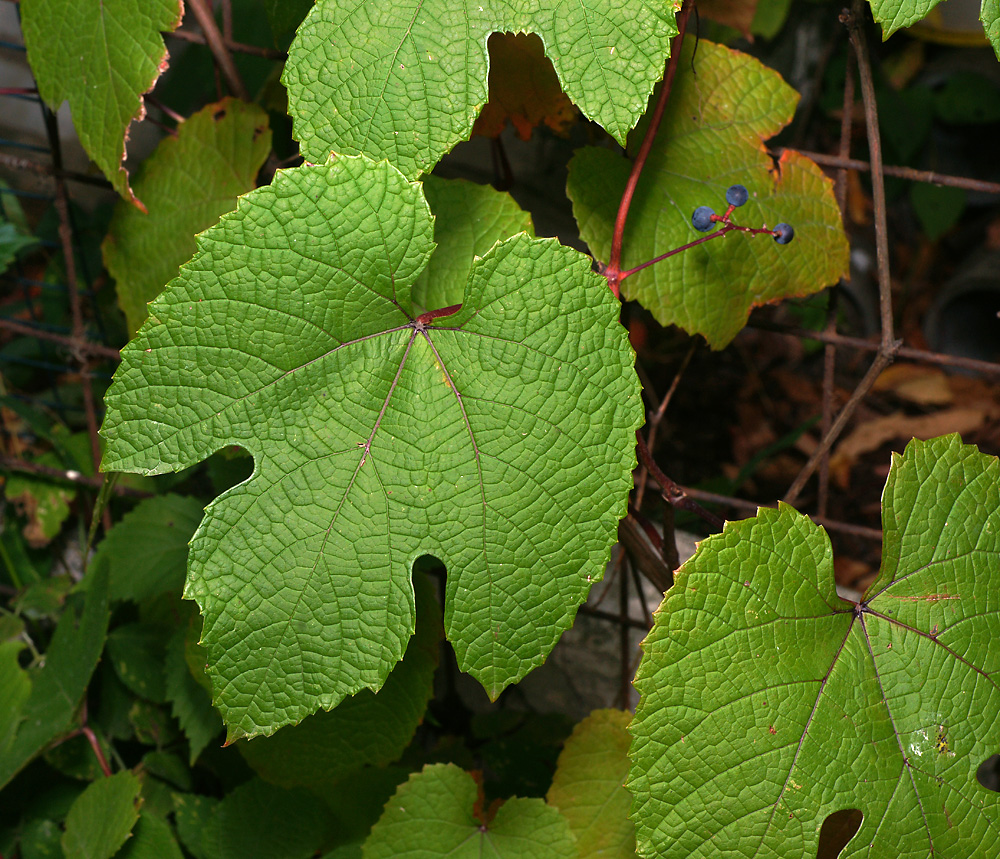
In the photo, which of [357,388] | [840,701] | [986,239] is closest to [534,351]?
[357,388]

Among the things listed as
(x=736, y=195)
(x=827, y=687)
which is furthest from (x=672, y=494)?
(x=736, y=195)

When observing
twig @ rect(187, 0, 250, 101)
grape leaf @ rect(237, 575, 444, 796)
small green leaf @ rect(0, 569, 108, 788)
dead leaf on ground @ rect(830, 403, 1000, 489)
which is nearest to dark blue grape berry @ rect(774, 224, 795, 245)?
grape leaf @ rect(237, 575, 444, 796)

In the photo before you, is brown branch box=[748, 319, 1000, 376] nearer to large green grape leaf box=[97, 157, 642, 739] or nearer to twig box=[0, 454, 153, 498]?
large green grape leaf box=[97, 157, 642, 739]

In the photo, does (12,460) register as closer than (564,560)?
No

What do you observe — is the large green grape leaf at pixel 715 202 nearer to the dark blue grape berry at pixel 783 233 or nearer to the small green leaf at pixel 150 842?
the dark blue grape berry at pixel 783 233

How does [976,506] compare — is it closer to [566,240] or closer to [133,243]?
[133,243]

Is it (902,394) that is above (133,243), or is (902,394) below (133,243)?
below

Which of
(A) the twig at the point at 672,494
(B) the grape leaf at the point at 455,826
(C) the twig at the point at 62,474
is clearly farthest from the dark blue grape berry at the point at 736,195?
(C) the twig at the point at 62,474
